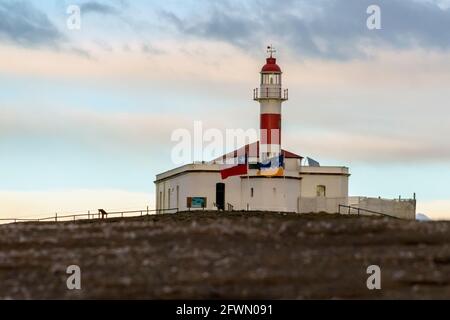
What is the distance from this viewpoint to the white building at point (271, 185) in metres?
69.3

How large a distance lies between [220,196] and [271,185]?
2.86m

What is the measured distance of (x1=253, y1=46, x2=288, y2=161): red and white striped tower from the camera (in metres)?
71.3

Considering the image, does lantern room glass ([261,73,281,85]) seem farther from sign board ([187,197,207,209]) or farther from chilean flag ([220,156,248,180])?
sign board ([187,197,207,209])

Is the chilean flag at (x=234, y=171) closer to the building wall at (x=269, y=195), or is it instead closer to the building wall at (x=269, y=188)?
the building wall at (x=269, y=188)

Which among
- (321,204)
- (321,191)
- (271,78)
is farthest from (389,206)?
(271,78)

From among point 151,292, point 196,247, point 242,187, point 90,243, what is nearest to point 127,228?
point 90,243

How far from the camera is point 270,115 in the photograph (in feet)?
235

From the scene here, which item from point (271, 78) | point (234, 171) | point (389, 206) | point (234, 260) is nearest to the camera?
point (234, 260)

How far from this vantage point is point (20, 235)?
28938 mm

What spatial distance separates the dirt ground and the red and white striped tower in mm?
42710

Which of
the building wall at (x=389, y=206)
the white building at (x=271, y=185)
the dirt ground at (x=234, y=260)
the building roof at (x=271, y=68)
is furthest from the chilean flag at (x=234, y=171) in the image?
the dirt ground at (x=234, y=260)

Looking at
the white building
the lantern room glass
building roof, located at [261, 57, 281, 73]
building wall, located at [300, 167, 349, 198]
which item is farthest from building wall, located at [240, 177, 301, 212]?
building roof, located at [261, 57, 281, 73]

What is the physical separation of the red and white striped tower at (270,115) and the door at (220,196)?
9.32 ft

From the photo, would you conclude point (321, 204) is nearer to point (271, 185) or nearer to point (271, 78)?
point (271, 185)
